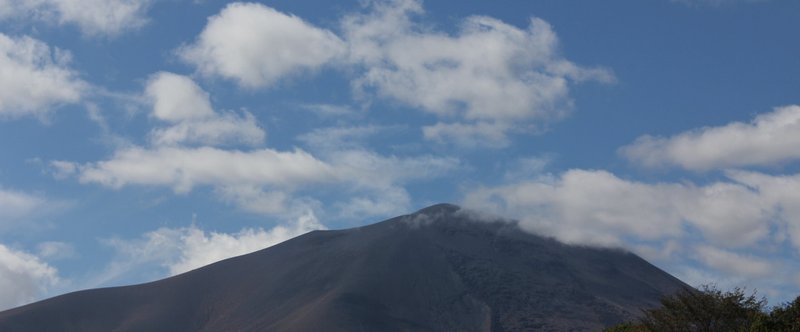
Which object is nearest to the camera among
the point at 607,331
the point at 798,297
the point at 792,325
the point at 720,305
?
the point at 792,325

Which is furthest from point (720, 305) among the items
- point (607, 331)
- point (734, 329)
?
point (607, 331)

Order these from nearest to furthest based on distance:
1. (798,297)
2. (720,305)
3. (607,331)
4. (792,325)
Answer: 1. (792,325)
2. (798,297)
3. (720,305)
4. (607,331)

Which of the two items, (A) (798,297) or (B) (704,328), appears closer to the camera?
(A) (798,297)

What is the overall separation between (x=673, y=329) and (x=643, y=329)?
248 cm

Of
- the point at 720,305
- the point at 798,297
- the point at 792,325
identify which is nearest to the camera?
the point at 792,325

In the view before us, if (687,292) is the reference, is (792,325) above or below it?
below

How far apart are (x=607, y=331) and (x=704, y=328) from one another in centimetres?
895

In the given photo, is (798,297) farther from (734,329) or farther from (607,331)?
(607,331)

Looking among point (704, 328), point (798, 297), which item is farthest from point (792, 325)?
point (704, 328)

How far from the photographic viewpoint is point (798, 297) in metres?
75.1

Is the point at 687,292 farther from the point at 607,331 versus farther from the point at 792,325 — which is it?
the point at 792,325

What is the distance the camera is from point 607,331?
3415 inches

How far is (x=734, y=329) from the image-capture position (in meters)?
79.5

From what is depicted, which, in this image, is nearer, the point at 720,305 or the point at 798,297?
the point at 798,297
